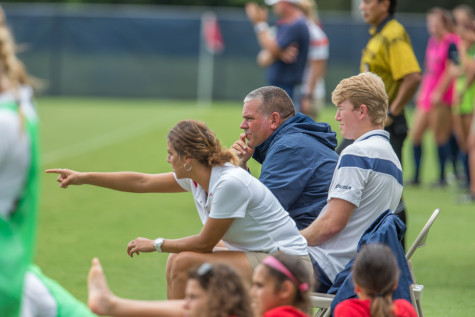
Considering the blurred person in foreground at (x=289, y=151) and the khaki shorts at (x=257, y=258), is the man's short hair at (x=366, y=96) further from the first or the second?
the khaki shorts at (x=257, y=258)

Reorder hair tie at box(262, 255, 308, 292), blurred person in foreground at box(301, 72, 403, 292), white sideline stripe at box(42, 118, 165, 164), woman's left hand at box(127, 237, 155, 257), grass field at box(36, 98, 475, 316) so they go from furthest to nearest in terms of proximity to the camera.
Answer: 1. white sideline stripe at box(42, 118, 165, 164)
2. grass field at box(36, 98, 475, 316)
3. blurred person in foreground at box(301, 72, 403, 292)
4. woman's left hand at box(127, 237, 155, 257)
5. hair tie at box(262, 255, 308, 292)

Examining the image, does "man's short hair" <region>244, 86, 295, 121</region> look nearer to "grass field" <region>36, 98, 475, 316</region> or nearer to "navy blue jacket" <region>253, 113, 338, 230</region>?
"navy blue jacket" <region>253, 113, 338, 230</region>

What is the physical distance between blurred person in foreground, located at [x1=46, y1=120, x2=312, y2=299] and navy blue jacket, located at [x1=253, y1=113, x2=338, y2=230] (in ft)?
1.45

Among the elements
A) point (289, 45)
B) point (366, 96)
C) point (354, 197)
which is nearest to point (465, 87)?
point (289, 45)

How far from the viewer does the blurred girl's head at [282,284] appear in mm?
3850

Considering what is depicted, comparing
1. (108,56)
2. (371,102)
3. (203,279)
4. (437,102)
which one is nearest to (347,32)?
(108,56)

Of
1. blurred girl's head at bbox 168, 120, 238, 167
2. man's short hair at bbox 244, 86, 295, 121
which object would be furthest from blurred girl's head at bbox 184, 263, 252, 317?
man's short hair at bbox 244, 86, 295, 121

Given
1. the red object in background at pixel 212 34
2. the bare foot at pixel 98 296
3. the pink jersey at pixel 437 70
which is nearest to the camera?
the bare foot at pixel 98 296

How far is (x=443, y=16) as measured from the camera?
1265 cm

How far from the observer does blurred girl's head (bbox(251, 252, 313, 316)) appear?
3.85 meters

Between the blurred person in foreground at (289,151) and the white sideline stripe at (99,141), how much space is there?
9387 millimetres

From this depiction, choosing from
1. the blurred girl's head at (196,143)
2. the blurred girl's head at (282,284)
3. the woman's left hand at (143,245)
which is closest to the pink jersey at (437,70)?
the blurred girl's head at (196,143)

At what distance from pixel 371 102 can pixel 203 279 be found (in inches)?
79.9

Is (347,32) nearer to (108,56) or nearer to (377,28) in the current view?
(108,56)
